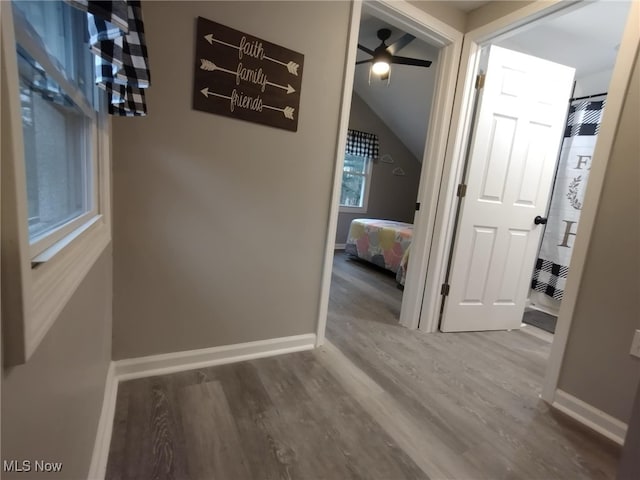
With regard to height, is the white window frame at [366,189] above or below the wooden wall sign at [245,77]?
below

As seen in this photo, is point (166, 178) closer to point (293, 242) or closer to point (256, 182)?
point (256, 182)

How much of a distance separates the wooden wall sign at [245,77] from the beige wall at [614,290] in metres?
1.59

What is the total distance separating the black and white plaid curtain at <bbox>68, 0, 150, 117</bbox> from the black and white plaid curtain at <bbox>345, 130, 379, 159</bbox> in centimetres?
465

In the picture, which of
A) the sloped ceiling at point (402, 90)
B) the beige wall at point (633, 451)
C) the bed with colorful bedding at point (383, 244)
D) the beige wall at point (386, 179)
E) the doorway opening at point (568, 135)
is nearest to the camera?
the beige wall at point (633, 451)

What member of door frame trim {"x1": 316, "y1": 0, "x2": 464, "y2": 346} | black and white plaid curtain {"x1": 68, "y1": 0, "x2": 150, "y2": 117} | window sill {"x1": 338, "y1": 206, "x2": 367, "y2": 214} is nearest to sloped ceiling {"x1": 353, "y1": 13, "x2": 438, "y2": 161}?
window sill {"x1": 338, "y1": 206, "x2": 367, "y2": 214}

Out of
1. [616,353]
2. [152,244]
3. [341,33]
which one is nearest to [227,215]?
[152,244]

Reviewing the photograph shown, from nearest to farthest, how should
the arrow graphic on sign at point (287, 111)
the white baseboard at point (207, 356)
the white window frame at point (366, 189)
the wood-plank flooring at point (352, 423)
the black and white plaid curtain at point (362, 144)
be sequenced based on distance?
1. the wood-plank flooring at point (352, 423)
2. the white baseboard at point (207, 356)
3. the arrow graphic on sign at point (287, 111)
4. the black and white plaid curtain at point (362, 144)
5. the white window frame at point (366, 189)

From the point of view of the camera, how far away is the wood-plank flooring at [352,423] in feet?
3.87

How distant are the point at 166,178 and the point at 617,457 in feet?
7.64

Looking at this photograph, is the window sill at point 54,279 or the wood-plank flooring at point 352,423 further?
the wood-plank flooring at point 352,423

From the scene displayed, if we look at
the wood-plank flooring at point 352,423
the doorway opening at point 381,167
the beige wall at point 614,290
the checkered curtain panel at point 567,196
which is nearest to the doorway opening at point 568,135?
the checkered curtain panel at point 567,196

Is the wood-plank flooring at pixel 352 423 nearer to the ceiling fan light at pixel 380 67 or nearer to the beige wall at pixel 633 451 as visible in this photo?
the beige wall at pixel 633 451

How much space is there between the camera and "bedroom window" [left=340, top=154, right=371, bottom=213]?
579 centimetres

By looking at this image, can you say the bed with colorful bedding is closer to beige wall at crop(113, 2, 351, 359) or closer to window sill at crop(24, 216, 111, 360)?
beige wall at crop(113, 2, 351, 359)
